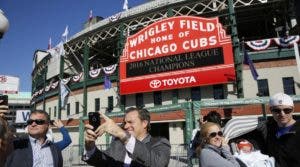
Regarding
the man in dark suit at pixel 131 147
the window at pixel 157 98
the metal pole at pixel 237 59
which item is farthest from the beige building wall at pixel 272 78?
the man in dark suit at pixel 131 147

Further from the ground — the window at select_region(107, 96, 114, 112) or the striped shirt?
the window at select_region(107, 96, 114, 112)

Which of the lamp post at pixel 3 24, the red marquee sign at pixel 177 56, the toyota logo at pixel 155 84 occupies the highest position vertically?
the red marquee sign at pixel 177 56

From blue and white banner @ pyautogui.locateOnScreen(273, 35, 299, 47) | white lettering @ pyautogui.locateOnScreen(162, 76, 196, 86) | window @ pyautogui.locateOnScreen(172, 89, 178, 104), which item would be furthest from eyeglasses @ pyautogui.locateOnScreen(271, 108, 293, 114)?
window @ pyautogui.locateOnScreen(172, 89, 178, 104)

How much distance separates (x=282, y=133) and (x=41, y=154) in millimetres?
3113

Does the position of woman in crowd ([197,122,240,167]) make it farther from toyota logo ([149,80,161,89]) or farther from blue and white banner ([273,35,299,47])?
toyota logo ([149,80,161,89])

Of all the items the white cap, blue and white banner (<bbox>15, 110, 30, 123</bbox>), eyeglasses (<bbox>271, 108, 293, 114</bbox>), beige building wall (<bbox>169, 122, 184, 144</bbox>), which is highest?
blue and white banner (<bbox>15, 110, 30, 123</bbox>)

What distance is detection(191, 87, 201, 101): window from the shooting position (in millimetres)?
23641

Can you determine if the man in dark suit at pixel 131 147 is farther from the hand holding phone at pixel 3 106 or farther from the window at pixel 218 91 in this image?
the window at pixel 218 91

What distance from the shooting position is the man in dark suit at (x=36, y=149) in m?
3.87

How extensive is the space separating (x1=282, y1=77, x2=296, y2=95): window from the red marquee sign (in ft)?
12.4

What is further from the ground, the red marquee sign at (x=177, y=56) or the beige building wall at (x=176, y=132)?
the red marquee sign at (x=177, y=56)

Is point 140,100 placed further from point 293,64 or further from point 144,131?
point 144,131

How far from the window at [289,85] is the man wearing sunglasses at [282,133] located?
18968 millimetres

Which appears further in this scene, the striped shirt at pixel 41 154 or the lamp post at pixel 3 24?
the striped shirt at pixel 41 154
